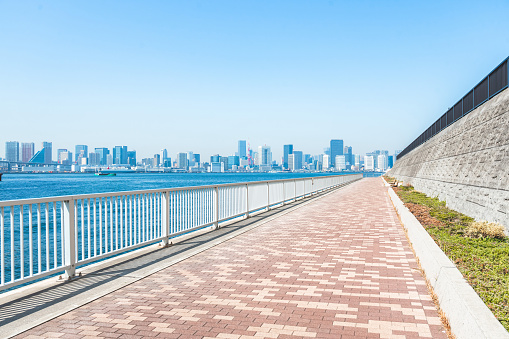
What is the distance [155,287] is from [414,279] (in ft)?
12.9

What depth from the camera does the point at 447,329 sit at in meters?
4.27

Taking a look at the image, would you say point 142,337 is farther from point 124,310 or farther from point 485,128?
point 485,128

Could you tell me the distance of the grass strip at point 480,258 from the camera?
4723 millimetres

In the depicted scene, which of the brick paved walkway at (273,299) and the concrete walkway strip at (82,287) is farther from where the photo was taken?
the concrete walkway strip at (82,287)

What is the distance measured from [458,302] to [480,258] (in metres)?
3.24

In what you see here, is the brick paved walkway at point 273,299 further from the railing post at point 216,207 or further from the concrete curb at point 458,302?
the railing post at point 216,207

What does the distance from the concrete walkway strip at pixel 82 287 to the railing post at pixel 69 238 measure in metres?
0.23

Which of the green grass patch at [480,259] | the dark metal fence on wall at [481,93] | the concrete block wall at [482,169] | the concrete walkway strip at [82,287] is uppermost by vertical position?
the dark metal fence on wall at [481,93]

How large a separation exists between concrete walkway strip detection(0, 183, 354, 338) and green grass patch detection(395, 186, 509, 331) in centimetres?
483

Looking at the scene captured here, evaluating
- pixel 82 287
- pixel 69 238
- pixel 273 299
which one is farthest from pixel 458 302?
pixel 69 238

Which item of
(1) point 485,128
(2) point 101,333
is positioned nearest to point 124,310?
(2) point 101,333

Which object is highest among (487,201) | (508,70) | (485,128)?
(508,70)

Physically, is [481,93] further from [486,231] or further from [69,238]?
[69,238]

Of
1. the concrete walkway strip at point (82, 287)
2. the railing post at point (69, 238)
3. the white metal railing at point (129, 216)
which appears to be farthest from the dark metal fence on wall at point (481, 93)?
the railing post at point (69, 238)
